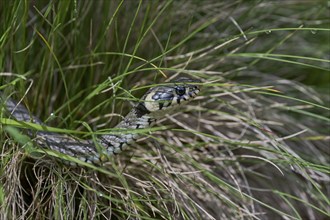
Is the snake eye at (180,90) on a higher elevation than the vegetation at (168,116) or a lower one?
higher

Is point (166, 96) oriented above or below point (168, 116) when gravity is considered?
above

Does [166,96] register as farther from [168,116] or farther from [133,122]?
[168,116]

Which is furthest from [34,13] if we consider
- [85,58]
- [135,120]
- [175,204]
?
[175,204]

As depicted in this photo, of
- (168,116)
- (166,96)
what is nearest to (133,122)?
(166,96)

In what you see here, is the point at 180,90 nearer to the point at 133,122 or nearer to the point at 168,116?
the point at 133,122

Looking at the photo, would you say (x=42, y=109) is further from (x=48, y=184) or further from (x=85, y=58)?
(x=48, y=184)

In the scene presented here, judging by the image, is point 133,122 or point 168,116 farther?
point 168,116
